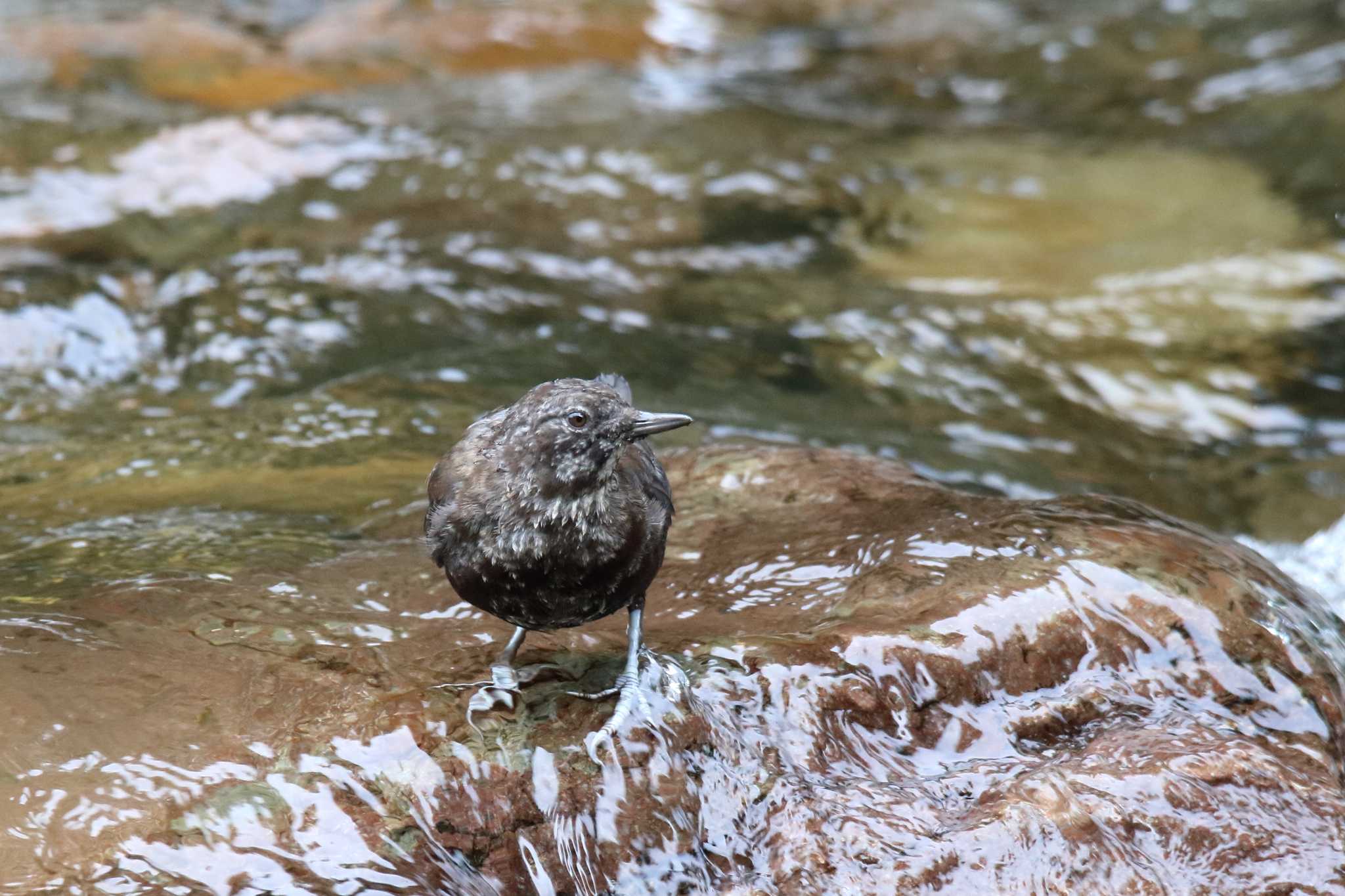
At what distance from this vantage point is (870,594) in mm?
3855

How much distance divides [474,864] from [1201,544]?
8.15 feet

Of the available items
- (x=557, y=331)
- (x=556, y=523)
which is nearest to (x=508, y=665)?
(x=556, y=523)

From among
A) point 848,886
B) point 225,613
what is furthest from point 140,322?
point 848,886

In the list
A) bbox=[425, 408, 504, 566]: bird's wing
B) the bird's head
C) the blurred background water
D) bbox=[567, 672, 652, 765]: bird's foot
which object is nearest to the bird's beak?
the bird's head

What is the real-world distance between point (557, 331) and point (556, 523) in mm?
4023

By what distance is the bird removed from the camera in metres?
3.29

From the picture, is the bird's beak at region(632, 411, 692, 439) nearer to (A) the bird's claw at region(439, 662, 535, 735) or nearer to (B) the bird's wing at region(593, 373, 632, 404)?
(B) the bird's wing at region(593, 373, 632, 404)

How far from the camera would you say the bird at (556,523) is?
3287 millimetres

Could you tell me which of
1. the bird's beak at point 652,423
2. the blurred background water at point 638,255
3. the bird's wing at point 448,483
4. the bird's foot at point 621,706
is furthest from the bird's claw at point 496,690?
the blurred background water at point 638,255

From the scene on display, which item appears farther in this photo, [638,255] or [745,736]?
[638,255]

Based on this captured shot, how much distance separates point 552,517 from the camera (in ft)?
10.8

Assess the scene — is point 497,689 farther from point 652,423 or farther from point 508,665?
point 652,423

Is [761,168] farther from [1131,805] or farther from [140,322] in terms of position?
[1131,805]

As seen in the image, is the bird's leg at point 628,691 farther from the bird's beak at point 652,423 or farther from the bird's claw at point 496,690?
the bird's beak at point 652,423
